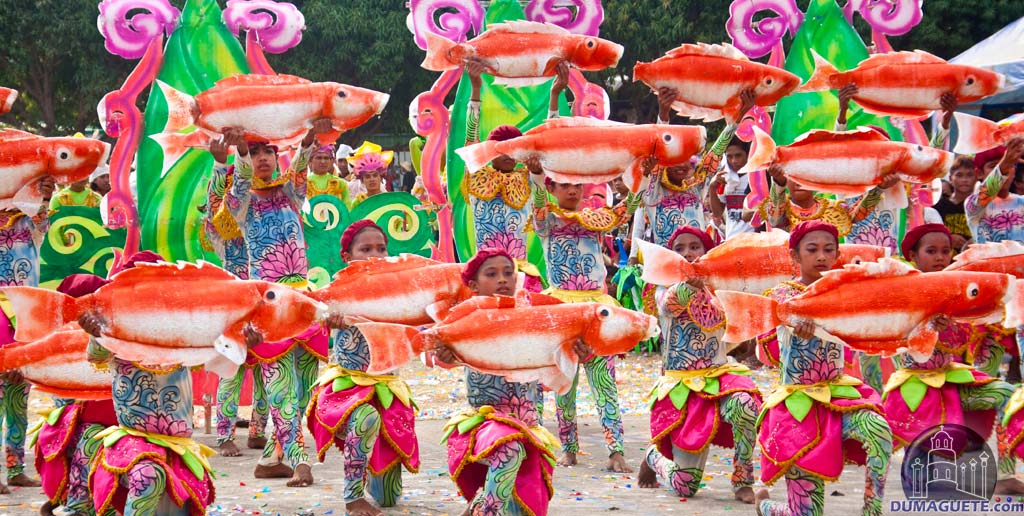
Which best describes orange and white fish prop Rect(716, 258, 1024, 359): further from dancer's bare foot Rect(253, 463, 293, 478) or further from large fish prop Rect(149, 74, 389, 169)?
dancer's bare foot Rect(253, 463, 293, 478)

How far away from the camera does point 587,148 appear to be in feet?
21.2

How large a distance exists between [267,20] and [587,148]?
425 centimetres

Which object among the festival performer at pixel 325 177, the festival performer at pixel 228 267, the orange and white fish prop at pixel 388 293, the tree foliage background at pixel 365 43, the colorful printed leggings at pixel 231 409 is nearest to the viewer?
the orange and white fish prop at pixel 388 293

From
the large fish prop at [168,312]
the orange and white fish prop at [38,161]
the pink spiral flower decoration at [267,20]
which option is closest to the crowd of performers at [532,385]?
the large fish prop at [168,312]

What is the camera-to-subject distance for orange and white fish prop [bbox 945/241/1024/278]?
18.9 ft

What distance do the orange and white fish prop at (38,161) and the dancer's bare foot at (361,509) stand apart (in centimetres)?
219

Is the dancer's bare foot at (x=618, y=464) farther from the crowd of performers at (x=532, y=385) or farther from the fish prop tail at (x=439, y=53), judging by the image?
the fish prop tail at (x=439, y=53)

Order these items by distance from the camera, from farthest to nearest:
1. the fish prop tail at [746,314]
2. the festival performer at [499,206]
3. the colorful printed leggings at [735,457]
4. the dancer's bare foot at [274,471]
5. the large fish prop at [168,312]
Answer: the festival performer at [499,206], the dancer's bare foot at [274,471], the colorful printed leggings at [735,457], the fish prop tail at [746,314], the large fish prop at [168,312]

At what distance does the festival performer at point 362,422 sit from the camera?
5723mm

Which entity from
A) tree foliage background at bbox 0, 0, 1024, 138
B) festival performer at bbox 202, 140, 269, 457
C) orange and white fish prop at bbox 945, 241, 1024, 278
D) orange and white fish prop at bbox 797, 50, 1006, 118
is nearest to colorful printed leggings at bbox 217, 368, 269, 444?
festival performer at bbox 202, 140, 269, 457

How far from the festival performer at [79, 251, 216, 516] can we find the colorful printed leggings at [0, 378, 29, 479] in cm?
179

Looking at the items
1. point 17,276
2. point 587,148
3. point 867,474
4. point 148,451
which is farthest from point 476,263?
point 17,276

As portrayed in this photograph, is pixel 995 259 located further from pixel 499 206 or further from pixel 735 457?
pixel 499 206

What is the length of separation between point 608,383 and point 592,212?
3.21 ft
